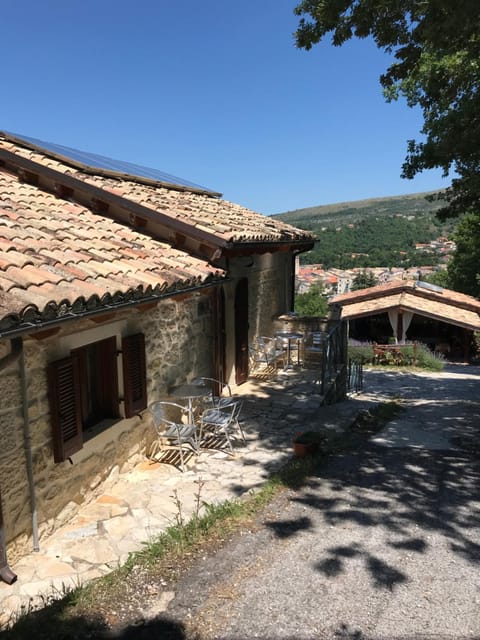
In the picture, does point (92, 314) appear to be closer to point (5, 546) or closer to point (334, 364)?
point (5, 546)

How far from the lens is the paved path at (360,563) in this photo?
9.64 feet

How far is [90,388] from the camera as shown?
544cm

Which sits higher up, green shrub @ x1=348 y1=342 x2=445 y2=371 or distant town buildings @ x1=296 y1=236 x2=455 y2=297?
distant town buildings @ x1=296 y1=236 x2=455 y2=297

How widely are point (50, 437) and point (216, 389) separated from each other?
4275 mm

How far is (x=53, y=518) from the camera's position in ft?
14.4

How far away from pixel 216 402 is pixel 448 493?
381 cm

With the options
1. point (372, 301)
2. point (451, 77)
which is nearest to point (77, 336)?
point (451, 77)

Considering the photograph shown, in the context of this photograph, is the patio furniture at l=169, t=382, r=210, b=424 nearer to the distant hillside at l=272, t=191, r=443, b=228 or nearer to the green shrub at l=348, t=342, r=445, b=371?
the green shrub at l=348, t=342, r=445, b=371

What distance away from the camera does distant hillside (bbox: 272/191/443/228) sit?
114m

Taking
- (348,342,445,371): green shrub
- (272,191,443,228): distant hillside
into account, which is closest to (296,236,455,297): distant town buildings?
(272,191,443,228): distant hillside

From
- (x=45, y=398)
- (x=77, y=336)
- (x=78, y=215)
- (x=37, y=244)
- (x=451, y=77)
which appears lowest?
(x=45, y=398)

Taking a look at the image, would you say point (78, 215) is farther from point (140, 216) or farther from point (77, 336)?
point (77, 336)

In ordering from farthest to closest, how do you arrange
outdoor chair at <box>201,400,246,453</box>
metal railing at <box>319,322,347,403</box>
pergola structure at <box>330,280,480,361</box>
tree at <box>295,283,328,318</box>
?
tree at <box>295,283,328,318</box> < pergola structure at <box>330,280,480,361</box> < metal railing at <box>319,322,347,403</box> < outdoor chair at <box>201,400,246,453</box>

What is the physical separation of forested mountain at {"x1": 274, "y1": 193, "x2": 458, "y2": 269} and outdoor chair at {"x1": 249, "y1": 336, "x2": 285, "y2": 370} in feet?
241
